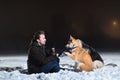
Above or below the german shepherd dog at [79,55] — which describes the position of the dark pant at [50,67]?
below

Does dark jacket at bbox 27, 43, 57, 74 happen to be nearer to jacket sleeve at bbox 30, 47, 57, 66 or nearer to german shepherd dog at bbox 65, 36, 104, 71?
jacket sleeve at bbox 30, 47, 57, 66

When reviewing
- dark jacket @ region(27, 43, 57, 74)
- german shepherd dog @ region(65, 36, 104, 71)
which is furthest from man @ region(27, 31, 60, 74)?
german shepherd dog @ region(65, 36, 104, 71)

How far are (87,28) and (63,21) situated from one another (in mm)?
802

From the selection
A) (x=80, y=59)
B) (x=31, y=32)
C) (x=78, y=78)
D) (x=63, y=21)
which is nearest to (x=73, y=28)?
(x=63, y=21)

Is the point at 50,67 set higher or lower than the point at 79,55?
lower

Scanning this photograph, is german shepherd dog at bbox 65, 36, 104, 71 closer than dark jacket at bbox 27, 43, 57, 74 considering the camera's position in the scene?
No

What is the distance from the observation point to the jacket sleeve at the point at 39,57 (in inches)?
316

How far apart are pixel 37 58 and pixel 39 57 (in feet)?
0.14

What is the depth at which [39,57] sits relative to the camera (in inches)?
316

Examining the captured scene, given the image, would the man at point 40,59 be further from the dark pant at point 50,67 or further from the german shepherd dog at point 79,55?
the german shepherd dog at point 79,55

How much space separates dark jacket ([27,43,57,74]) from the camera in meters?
8.03

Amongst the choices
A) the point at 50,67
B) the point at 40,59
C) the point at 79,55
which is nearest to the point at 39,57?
the point at 40,59

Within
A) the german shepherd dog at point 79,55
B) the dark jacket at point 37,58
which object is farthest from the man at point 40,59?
the german shepherd dog at point 79,55

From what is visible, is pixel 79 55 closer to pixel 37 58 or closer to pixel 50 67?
pixel 50 67
